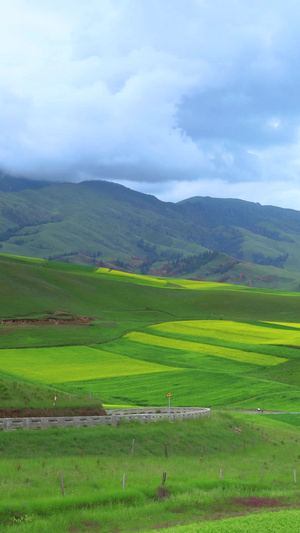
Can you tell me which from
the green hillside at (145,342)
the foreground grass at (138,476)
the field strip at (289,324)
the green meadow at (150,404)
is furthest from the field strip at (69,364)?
the field strip at (289,324)

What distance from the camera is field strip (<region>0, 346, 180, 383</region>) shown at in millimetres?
76875

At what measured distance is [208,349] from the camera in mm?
104688

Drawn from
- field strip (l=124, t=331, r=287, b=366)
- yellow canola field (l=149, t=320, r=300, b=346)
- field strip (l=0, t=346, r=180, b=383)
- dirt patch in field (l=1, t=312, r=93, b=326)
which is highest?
yellow canola field (l=149, t=320, r=300, b=346)

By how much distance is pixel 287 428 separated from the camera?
5472 centimetres

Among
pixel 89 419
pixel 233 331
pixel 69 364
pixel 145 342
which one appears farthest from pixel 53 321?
pixel 89 419

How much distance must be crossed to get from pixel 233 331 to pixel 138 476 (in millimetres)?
98941

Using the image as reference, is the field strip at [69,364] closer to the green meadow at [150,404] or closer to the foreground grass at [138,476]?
the green meadow at [150,404]

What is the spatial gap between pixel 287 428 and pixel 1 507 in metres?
38.6

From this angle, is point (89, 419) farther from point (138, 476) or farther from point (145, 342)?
point (145, 342)

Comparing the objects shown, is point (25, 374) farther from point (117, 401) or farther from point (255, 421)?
point (255, 421)

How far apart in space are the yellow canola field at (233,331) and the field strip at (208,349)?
840 cm

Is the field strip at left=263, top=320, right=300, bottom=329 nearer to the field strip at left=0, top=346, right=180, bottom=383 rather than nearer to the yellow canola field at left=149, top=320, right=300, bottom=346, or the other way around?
the yellow canola field at left=149, top=320, right=300, bottom=346

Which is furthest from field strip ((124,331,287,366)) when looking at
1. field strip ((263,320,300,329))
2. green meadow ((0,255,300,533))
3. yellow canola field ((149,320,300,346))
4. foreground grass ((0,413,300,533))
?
foreground grass ((0,413,300,533))

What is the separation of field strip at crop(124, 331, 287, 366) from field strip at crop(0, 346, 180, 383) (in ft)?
48.4
